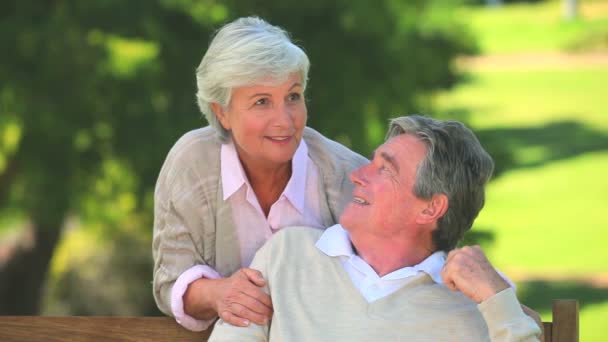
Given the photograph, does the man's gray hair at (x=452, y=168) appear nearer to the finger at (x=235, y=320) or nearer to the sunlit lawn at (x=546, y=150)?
the finger at (x=235, y=320)

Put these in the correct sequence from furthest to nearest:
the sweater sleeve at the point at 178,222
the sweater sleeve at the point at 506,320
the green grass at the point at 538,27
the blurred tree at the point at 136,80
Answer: the green grass at the point at 538,27 → the blurred tree at the point at 136,80 → the sweater sleeve at the point at 178,222 → the sweater sleeve at the point at 506,320

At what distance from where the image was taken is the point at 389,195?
2.76m

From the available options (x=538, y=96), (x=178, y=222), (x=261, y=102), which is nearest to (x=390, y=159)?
(x=261, y=102)

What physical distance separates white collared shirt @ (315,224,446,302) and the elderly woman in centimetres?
17

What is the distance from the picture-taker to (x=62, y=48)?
5.58 meters

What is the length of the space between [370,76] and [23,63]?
70.4 inches

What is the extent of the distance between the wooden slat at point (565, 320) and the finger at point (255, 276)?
70 cm

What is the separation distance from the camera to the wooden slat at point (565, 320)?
2754mm

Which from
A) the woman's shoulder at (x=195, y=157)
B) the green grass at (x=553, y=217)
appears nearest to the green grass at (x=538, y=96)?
the green grass at (x=553, y=217)

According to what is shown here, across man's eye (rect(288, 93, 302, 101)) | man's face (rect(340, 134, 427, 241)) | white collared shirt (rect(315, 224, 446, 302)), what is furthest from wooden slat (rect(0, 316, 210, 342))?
man's eye (rect(288, 93, 302, 101))

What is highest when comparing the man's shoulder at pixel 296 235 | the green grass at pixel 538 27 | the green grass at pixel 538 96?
the man's shoulder at pixel 296 235

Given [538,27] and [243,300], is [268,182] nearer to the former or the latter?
[243,300]

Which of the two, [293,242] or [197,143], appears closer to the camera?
[293,242]

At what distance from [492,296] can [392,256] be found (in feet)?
1.15
